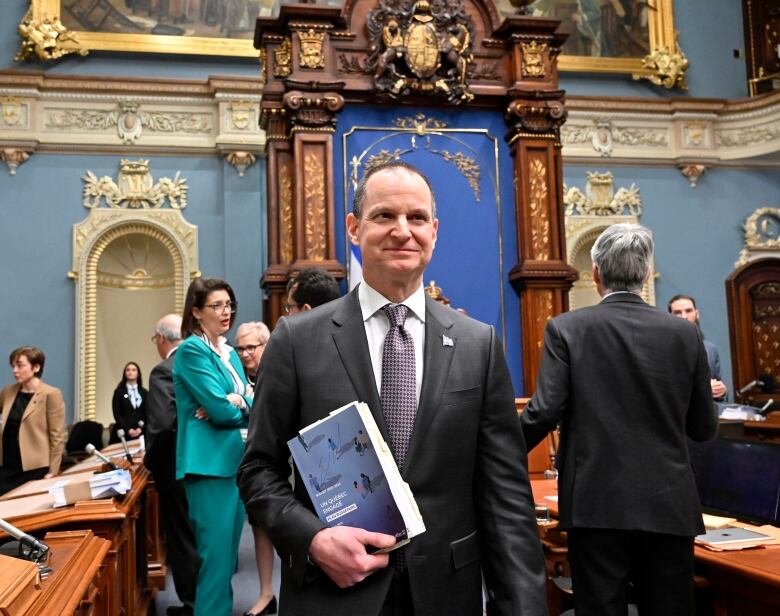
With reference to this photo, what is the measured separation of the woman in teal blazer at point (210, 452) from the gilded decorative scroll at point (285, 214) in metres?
1.95

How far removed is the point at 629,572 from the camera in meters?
2.37

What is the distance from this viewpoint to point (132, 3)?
379 inches

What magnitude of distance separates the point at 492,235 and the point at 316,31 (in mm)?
1814

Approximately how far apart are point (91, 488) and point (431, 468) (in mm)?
1942

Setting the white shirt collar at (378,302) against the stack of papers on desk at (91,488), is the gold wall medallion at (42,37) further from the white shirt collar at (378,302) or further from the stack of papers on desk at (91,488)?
the white shirt collar at (378,302)

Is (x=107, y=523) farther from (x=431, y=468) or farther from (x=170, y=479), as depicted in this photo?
(x=431, y=468)

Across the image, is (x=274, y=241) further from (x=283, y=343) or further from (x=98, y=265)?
(x=98, y=265)

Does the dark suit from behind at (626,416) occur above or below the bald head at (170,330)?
below

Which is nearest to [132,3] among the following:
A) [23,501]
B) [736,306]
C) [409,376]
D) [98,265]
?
[98,265]

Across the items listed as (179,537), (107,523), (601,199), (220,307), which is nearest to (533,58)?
(220,307)

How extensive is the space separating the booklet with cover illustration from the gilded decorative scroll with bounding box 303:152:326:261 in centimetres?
359

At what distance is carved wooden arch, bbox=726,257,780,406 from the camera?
10477mm

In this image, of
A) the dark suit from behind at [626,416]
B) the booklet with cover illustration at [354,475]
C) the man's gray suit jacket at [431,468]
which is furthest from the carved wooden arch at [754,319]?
the booklet with cover illustration at [354,475]

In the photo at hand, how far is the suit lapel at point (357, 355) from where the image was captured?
157cm
